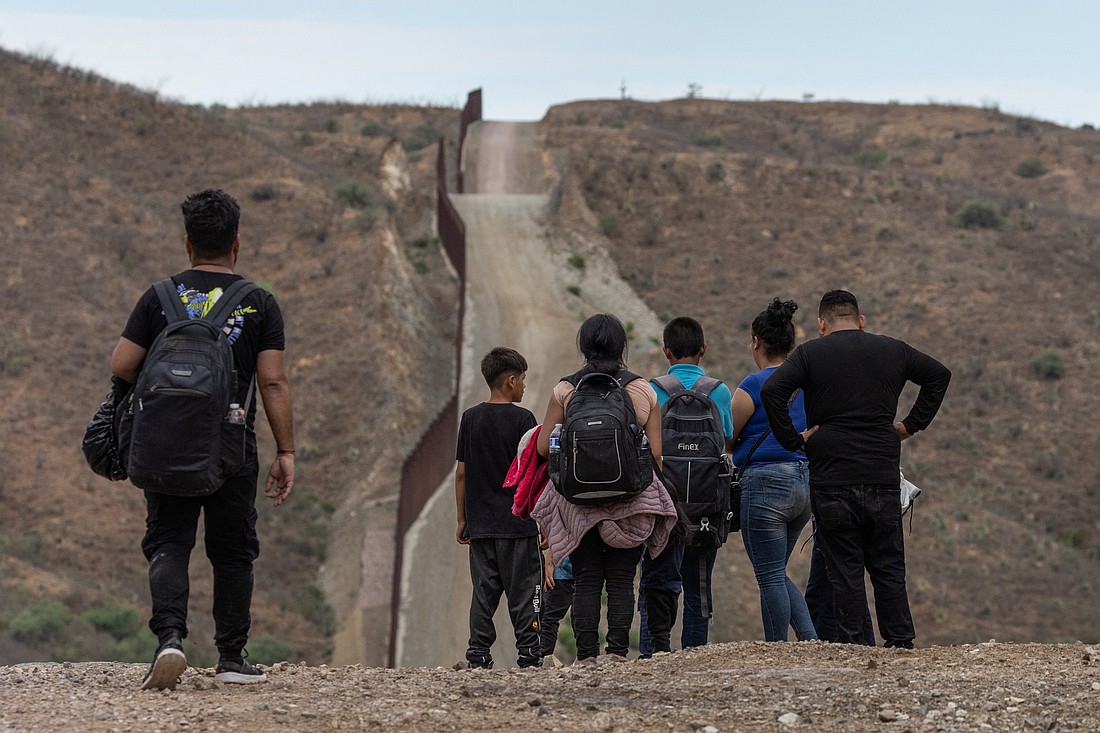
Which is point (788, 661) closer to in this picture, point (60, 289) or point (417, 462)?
point (417, 462)

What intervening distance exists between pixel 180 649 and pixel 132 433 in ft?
3.23

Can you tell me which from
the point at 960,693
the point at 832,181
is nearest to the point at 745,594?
the point at 960,693

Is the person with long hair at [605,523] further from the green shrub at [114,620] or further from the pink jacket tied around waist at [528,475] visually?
the green shrub at [114,620]

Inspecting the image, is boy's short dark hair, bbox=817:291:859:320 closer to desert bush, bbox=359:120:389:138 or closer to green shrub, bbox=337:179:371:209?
green shrub, bbox=337:179:371:209

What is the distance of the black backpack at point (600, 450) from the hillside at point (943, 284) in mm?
12886

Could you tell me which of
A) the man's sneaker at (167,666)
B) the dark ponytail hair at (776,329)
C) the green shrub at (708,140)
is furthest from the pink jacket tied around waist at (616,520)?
the green shrub at (708,140)

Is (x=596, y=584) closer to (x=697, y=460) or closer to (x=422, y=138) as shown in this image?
(x=697, y=460)

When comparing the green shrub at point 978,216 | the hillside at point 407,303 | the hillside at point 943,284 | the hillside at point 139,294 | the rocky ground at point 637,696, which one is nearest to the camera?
the rocky ground at point 637,696

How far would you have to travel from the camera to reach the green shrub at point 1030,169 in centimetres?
5159

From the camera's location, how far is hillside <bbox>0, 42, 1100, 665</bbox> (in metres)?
19.5

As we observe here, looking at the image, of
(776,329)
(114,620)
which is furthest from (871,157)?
(776,329)

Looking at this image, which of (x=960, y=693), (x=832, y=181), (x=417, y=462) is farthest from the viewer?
(x=832, y=181)

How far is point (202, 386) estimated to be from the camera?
16.9 ft

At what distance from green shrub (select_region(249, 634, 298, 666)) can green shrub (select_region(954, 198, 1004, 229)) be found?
103 ft
